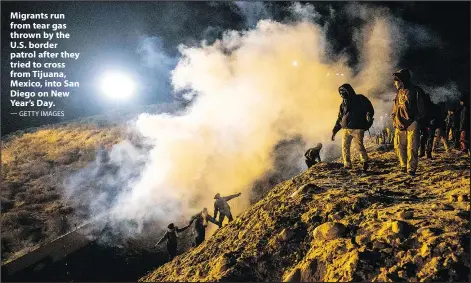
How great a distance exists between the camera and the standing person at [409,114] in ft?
19.7

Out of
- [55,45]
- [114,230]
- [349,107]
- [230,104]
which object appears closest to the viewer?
[349,107]

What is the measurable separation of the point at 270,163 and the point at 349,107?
8.04 metres

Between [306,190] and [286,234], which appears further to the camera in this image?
[306,190]

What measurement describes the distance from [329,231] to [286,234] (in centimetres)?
66

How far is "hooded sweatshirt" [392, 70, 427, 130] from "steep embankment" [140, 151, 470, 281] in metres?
1.08

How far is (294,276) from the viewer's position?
4.48 meters

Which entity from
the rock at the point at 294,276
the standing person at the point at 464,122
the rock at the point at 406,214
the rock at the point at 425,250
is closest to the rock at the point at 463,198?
the rock at the point at 406,214

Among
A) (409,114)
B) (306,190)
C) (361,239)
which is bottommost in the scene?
(361,239)

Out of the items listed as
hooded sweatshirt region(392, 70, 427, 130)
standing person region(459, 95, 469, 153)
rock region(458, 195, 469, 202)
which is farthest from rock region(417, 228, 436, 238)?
standing person region(459, 95, 469, 153)

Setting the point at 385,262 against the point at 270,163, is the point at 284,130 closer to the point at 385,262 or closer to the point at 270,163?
the point at 270,163

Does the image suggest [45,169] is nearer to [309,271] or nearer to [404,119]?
[309,271]

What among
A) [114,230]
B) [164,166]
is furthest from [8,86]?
[164,166]

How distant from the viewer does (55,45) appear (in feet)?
29.2

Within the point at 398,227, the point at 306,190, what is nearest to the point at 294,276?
the point at 398,227
